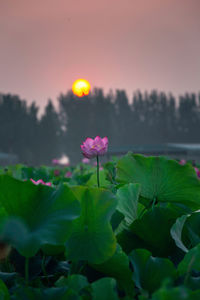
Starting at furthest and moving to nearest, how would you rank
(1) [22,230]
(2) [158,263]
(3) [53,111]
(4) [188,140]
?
(4) [188,140] < (3) [53,111] < (2) [158,263] < (1) [22,230]

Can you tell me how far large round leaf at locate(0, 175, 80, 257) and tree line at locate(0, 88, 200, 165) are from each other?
4057cm

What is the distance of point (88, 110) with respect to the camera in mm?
47656

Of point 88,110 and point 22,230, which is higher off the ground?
point 88,110

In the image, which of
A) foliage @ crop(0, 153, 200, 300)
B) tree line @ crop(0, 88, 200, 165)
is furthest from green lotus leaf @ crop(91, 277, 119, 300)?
tree line @ crop(0, 88, 200, 165)

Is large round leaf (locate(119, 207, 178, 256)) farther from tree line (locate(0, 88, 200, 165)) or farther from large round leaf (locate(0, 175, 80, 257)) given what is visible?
tree line (locate(0, 88, 200, 165))

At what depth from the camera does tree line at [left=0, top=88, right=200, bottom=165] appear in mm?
40750

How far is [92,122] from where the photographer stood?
4697 centimetres

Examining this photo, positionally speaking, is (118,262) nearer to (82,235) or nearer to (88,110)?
(82,235)

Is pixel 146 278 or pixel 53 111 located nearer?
pixel 146 278

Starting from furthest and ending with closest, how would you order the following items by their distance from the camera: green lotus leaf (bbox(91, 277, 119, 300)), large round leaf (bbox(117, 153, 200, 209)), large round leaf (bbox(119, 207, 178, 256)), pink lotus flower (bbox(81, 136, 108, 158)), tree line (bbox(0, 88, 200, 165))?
tree line (bbox(0, 88, 200, 165))
pink lotus flower (bbox(81, 136, 108, 158))
large round leaf (bbox(117, 153, 200, 209))
large round leaf (bbox(119, 207, 178, 256))
green lotus leaf (bbox(91, 277, 119, 300))

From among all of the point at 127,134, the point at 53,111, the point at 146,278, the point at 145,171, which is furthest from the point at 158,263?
the point at 127,134

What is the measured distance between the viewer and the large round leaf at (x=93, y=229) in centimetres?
36

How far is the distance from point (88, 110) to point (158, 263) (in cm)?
4766

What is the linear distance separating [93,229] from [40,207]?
0.06m
